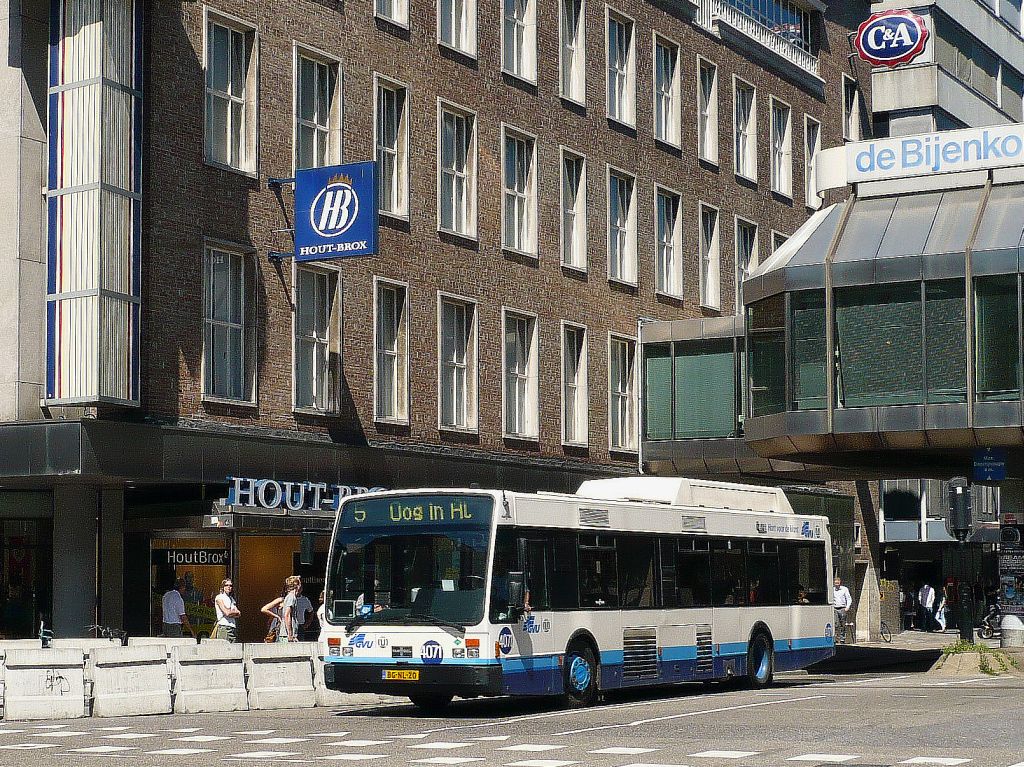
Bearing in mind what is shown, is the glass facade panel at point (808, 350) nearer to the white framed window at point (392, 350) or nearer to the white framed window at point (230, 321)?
the white framed window at point (392, 350)

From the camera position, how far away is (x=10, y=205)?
2812cm

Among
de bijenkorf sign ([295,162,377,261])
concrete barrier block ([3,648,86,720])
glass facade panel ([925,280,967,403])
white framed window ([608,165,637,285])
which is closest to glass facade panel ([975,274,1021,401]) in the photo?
glass facade panel ([925,280,967,403])

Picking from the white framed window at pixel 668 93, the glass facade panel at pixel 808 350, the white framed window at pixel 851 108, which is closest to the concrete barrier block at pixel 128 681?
the glass facade panel at pixel 808 350

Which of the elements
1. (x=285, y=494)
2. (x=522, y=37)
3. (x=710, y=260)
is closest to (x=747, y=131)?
(x=710, y=260)

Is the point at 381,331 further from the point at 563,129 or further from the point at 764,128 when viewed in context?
the point at 764,128

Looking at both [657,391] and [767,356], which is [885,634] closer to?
[657,391]

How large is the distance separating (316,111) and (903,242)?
11589 millimetres

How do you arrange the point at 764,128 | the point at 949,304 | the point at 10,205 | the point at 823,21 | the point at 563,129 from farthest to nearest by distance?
1. the point at 823,21
2. the point at 764,128
3. the point at 563,129
4. the point at 949,304
5. the point at 10,205

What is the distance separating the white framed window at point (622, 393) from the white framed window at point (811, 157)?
42.1 feet

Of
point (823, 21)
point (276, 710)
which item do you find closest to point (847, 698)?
point (276, 710)

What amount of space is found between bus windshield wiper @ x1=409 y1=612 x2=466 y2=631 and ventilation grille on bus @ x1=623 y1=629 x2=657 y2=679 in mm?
3527

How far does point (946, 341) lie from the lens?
33.9m

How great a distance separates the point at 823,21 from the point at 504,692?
129 feet

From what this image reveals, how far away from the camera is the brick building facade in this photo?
28094 mm
